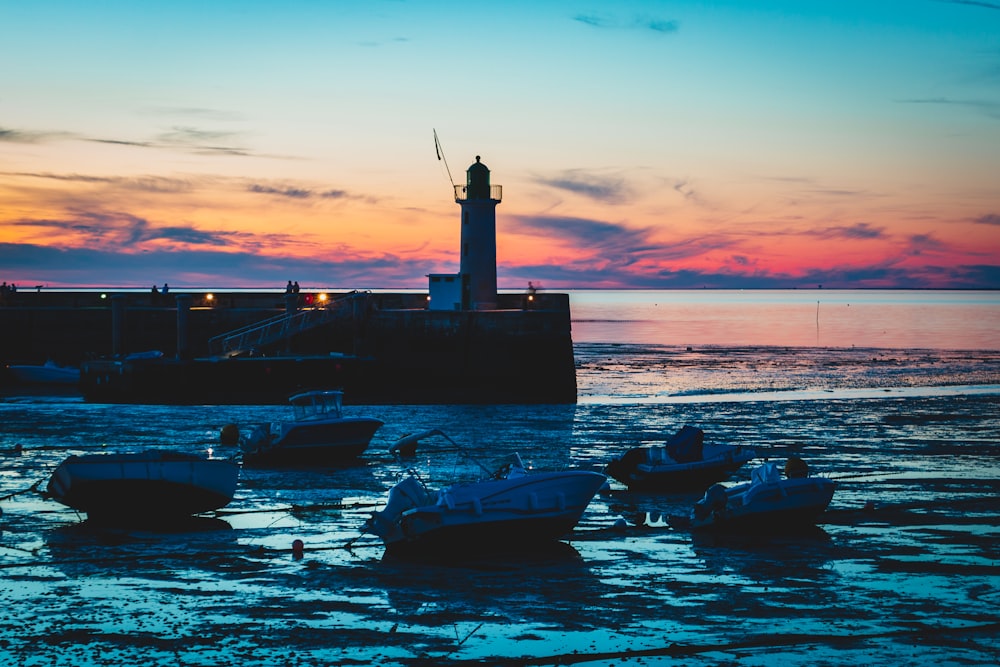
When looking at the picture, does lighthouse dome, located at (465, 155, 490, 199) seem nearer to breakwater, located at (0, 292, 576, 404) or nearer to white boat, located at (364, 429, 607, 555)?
breakwater, located at (0, 292, 576, 404)

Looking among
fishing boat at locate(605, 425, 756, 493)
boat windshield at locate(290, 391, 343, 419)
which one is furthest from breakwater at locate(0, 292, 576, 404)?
fishing boat at locate(605, 425, 756, 493)

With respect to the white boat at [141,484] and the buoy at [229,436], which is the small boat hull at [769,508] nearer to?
the white boat at [141,484]

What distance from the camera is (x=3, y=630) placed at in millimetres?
10750

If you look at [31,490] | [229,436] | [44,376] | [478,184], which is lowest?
[31,490]

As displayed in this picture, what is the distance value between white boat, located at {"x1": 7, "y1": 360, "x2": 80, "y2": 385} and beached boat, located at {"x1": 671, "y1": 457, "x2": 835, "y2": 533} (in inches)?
1250

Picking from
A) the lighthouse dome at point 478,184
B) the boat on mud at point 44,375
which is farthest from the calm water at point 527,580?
the lighthouse dome at point 478,184

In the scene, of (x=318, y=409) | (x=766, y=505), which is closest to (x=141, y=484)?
(x=318, y=409)

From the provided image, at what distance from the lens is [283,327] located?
40.0m

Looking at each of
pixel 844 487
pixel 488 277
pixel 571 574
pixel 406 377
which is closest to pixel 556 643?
pixel 571 574

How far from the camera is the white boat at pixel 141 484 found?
1608cm

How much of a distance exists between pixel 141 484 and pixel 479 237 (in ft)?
96.9

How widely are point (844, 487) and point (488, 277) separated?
89.3ft

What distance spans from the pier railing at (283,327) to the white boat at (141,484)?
22.1m

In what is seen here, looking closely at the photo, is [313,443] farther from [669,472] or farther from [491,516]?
[491,516]
